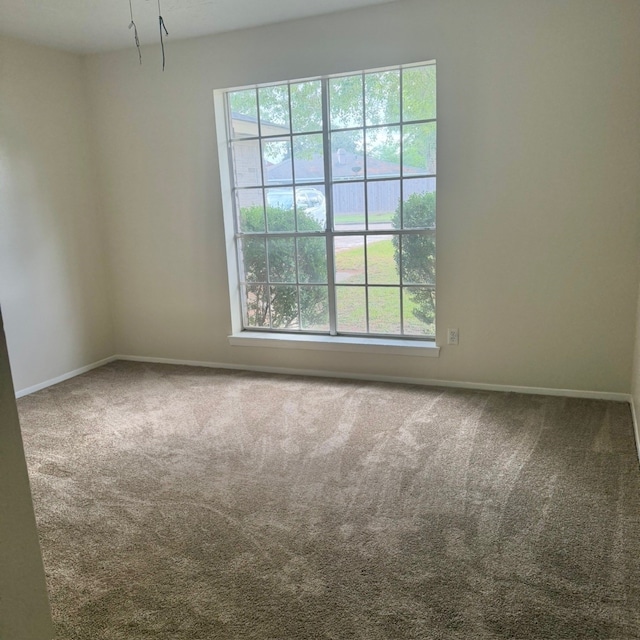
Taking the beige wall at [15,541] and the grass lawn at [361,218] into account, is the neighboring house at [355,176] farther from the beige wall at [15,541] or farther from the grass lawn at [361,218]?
the beige wall at [15,541]

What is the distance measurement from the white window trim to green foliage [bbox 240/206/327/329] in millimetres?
102

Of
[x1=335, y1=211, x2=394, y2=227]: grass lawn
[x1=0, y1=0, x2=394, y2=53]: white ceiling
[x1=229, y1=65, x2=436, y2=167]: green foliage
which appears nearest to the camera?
[x1=0, y1=0, x2=394, y2=53]: white ceiling

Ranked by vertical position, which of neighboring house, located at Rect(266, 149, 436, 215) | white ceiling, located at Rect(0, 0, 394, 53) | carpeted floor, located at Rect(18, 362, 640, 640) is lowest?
carpeted floor, located at Rect(18, 362, 640, 640)

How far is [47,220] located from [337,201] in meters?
2.35

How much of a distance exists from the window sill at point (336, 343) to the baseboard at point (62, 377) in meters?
1.29

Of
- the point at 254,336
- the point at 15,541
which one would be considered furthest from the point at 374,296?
the point at 15,541

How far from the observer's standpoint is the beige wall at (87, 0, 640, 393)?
3297mm

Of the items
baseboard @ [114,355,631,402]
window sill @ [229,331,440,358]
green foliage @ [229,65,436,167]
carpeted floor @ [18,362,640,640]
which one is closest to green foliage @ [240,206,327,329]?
window sill @ [229,331,440,358]

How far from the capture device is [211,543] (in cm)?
228

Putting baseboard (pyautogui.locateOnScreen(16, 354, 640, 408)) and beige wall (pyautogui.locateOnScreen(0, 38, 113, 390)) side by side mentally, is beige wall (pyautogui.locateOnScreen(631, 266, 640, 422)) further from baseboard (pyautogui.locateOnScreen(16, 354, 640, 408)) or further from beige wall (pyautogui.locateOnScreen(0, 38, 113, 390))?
beige wall (pyautogui.locateOnScreen(0, 38, 113, 390))

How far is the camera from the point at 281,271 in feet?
14.8

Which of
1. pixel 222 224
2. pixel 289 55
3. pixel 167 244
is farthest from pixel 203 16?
pixel 167 244

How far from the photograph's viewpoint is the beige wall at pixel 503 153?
330 cm

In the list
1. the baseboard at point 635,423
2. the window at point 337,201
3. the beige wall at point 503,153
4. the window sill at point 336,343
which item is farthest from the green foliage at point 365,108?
the baseboard at point 635,423
